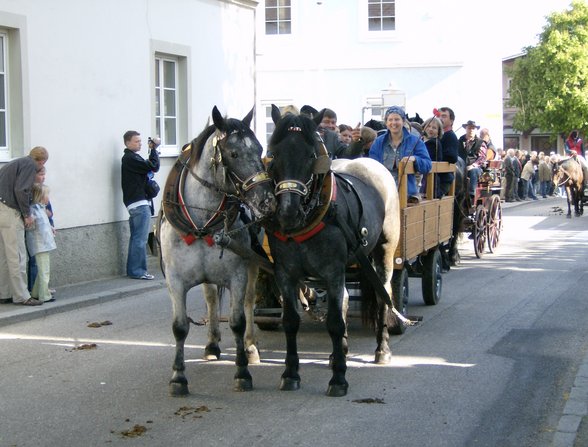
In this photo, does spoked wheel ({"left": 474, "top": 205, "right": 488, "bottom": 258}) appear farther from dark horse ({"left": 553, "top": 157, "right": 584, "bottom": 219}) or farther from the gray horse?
dark horse ({"left": 553, "top": 157, "right": 584, "bottom": 219})

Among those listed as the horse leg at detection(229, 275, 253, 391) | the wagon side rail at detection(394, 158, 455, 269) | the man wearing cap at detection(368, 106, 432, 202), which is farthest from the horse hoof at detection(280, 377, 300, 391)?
the man wearing cap at detection(368, 106, 432, 202)

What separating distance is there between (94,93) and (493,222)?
7.86 m

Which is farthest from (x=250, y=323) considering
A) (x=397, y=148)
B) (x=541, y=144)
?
(x=541, y=144)

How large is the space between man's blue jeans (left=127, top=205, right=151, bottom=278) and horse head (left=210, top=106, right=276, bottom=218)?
293 inches

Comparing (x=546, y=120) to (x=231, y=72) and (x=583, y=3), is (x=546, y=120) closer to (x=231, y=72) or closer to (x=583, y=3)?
(x=583, y=3)

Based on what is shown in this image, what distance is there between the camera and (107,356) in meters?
8.96

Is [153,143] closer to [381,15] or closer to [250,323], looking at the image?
[250,323]

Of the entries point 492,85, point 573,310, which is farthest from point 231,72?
point 492,85

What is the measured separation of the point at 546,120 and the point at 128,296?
4952 cm

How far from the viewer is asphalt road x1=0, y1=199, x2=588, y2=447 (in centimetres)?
632

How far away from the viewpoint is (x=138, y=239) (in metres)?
14.3

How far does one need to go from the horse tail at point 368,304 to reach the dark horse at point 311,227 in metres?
0.64

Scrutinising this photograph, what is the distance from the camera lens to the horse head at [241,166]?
6676mm

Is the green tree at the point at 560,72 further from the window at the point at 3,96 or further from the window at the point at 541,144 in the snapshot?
the window at the point at 3,96
